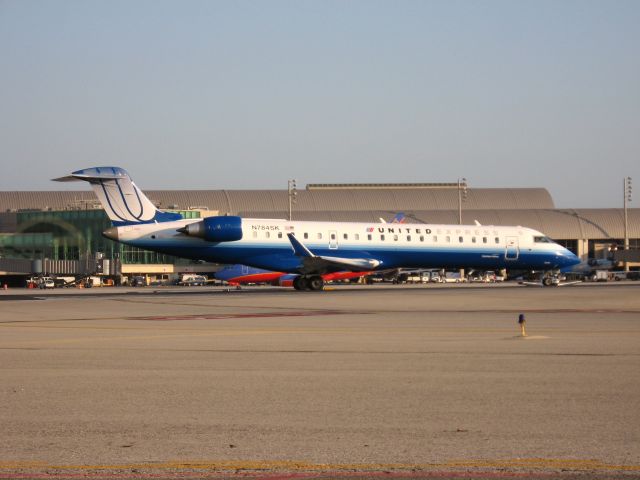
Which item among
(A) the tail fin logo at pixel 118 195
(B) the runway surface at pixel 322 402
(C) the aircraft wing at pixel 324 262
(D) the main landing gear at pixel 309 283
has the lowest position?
(B) the runway surface at pixel 322 402

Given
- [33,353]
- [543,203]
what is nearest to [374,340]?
[33,353]

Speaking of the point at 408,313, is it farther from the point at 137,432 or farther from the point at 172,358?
the point at 137,432

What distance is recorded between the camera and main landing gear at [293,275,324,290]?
54812 mm

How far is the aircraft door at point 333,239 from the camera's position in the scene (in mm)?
53941

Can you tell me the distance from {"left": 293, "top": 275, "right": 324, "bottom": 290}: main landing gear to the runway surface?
29.9 m

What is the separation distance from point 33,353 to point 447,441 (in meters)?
11.0

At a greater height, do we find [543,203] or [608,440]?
[543,203]

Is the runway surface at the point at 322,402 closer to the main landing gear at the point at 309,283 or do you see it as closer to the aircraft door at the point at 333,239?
the aircraft door at the point at 333,239

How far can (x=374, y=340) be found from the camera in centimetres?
2081

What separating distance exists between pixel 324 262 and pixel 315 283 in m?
2.40

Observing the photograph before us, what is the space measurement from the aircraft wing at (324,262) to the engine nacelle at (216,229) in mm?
3003

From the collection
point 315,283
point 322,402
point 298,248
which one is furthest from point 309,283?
point 322,402

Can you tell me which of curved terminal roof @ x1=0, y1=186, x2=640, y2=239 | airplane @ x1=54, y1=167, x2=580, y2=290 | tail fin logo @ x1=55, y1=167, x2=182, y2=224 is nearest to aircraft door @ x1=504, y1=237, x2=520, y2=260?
airplane @ x1=54, y1=167, x2=580, y2=290

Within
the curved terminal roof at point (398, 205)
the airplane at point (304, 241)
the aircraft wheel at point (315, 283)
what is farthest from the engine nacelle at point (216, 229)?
the curved terminal roof at point (398, 205)
